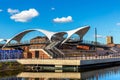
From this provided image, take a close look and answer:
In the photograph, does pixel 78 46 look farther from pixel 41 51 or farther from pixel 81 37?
pixel 41 51

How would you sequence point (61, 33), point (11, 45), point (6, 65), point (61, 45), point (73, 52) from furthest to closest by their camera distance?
point (11, 45)
point (61, 33)
point (61, 45)
point (73, 52)
point (6, 65)

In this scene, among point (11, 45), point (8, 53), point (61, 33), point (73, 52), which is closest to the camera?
point (8, 53)

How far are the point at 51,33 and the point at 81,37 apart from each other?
37.2 feet

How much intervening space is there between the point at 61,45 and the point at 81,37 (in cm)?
1288

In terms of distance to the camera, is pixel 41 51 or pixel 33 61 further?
pixel 41 51

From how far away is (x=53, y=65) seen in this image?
46.7m

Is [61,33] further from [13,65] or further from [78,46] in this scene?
[13,65]

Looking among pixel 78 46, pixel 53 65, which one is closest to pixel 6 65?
pixel 53 65

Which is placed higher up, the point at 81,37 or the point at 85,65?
the point at 81,37

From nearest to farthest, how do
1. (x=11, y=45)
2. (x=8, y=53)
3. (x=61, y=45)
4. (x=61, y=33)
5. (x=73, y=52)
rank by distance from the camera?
(x=8, y=53) → (x=73, y=52) → (x=61, y=45) → (x=61, y=33) → (x=11, y=45)

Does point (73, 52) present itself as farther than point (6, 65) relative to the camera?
Yes

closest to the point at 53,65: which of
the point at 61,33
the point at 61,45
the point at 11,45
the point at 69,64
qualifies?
the point at 69,64

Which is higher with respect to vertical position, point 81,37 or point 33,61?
point 81,37

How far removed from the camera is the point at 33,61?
154 ft
